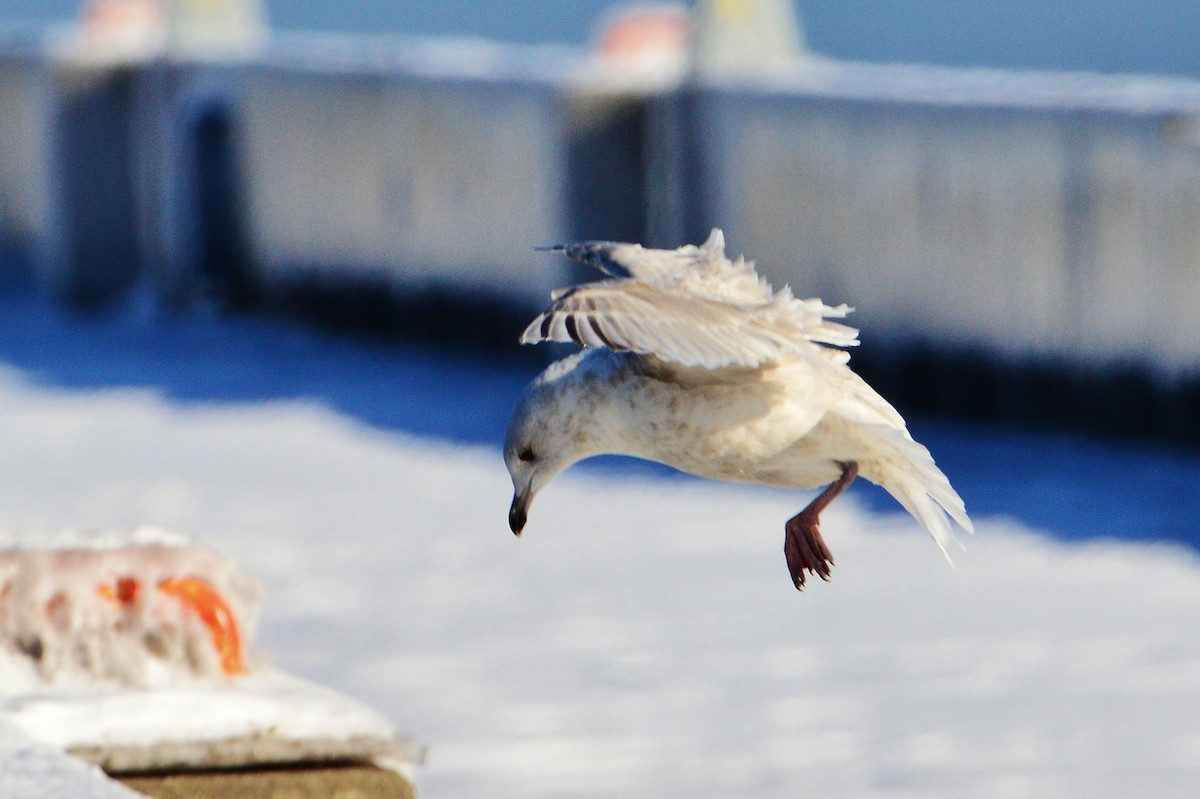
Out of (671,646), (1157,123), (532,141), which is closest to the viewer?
(671,646)

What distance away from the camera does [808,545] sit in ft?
10.6

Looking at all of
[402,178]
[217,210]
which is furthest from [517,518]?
[217,210]

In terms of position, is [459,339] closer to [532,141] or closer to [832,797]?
[532,141]

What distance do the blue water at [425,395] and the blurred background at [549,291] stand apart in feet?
0.08

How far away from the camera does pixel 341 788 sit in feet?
13.8

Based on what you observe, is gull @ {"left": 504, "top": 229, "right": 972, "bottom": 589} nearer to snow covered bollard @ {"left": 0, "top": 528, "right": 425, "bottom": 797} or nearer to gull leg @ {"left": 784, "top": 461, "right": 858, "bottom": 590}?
gull leg @ {"left": 784, "top": 461, "right": 858, "bottom": 590}

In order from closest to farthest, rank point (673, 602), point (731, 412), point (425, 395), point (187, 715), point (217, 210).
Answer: point (731, 412)
point (187, 715)
point (673, 602)
point (425, 395)
point (217, 210)

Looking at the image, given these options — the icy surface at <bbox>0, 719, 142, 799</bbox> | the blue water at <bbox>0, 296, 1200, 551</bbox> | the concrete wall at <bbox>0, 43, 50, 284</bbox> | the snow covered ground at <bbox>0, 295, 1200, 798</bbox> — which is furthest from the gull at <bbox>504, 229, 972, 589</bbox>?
the concrete wall at <bbox>0, 43, 50, 284</bbox>

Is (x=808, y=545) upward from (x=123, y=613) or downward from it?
upward

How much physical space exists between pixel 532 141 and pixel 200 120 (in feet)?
9.94

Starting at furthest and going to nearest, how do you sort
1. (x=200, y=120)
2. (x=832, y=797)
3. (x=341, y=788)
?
1. (x=200, y=120)
2. (x=832, y=797)
3. (x=341, y=788)

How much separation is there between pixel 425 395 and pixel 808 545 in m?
6.81

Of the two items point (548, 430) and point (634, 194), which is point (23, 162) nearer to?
point (634, 194)

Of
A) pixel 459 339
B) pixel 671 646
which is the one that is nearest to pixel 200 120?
pixel 459 339
